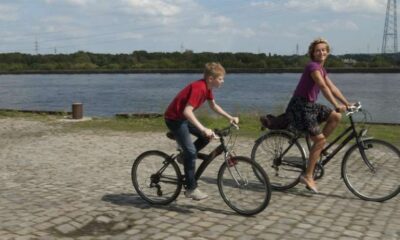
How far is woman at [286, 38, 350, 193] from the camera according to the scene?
6613 mm

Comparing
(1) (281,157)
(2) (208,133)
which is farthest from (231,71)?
(2) (208,133)

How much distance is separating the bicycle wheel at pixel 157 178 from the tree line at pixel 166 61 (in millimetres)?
115733

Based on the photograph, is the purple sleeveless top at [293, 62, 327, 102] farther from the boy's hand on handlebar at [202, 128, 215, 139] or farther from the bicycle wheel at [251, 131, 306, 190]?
the boy's hand on handlebar at [202, 128, 215, 139]

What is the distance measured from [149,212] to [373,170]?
291 centimetres

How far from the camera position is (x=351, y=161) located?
6758 mm

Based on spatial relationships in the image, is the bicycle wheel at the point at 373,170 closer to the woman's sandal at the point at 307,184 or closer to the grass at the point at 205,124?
the woman's sandal at the point at 307,184

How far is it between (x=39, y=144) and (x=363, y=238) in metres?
8.40

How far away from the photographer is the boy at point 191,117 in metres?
5.84

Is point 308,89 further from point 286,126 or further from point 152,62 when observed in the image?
point 152,62

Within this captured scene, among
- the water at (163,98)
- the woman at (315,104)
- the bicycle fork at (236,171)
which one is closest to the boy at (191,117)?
the bicycle fork at (236,171)

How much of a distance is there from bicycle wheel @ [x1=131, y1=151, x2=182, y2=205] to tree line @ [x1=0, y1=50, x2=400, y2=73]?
380ft

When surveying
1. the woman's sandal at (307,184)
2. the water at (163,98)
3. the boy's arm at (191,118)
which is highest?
the boy's arm at (191,118)

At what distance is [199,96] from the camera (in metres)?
5.86

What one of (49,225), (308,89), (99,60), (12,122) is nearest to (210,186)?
(308,89)
